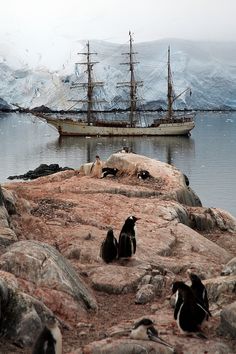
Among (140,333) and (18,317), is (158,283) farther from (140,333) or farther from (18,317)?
(18,317)

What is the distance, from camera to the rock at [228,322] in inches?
269

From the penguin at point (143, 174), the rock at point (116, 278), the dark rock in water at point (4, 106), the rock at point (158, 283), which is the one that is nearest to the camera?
the rock at point (116, 278)

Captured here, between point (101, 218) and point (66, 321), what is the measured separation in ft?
21.5

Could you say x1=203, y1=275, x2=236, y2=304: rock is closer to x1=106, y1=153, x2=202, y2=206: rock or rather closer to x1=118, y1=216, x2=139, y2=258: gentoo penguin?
x1=118, y1=216, x2=139, y2=258: gentoo penguin

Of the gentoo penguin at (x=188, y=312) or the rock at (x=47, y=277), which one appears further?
the rock at (x=47, y=277)

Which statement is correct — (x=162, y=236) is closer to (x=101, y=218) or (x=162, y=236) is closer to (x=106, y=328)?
(x=101, y=218)

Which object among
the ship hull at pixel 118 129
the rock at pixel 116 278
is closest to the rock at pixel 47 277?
the rock at pixel 116 278

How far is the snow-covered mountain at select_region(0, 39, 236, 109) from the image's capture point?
105 meters

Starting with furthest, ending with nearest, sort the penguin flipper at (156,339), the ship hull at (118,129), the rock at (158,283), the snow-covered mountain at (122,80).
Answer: the snow-covered mountain at (122,80)
the ship hull at (118,129)
the rock at (158,283)
the penguin flipper at (156,339)

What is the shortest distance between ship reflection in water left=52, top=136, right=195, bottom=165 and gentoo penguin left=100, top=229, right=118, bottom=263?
124 feet

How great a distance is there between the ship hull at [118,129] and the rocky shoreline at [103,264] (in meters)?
57.4

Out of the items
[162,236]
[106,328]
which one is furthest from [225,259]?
[106,328]

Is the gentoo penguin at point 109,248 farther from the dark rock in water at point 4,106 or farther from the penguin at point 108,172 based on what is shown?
the dark rock in water at point 4,106

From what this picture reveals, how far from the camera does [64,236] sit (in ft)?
39.7
